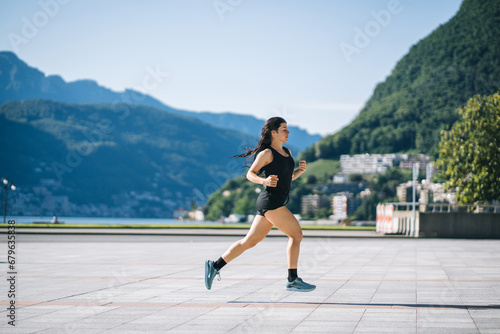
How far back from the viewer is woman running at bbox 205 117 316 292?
8.44 meters

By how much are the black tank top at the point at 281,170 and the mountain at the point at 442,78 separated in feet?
509

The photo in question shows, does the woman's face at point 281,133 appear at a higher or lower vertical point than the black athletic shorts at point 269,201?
higher

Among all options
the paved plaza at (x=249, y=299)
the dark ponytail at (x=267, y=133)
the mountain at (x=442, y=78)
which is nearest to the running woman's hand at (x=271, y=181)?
the dark ponytail at (x=267, y=133)

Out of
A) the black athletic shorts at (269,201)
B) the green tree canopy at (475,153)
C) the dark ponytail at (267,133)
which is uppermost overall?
the green tree canopy at (475,153)

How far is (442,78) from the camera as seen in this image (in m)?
173

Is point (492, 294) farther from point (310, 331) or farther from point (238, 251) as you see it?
point (310, 331)

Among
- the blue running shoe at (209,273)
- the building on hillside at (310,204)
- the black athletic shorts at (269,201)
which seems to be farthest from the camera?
the building on hillside at (310,204)

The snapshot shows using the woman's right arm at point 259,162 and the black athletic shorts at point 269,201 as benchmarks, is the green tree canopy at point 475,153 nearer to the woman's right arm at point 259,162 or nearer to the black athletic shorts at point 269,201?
the woman's right arm at point 259,162

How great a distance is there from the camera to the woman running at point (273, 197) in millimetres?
8438

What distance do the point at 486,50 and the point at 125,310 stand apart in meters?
172

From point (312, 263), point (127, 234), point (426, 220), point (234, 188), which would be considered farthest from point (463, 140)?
point (234, 188)

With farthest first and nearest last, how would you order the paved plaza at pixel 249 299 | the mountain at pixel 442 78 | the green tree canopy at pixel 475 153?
the mountain at pixel 442 78 < the green tree canopy at pixel 475 153 < the paved plaza at pixel 249 299

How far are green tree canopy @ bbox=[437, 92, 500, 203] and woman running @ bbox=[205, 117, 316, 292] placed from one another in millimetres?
32370

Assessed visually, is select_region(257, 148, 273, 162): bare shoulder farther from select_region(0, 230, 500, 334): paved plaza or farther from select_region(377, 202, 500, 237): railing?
select_region(377, 202, 500, 237): railing
